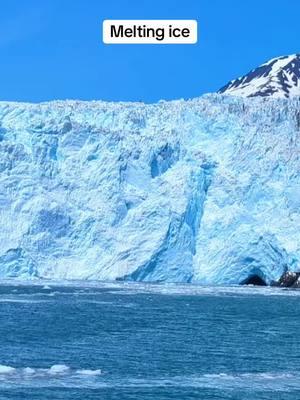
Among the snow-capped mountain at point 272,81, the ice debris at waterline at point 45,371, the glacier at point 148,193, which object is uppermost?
the snow-capped mountain at point 272,81

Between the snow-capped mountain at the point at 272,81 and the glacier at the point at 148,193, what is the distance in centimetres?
4418

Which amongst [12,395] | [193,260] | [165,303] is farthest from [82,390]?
[193,260]

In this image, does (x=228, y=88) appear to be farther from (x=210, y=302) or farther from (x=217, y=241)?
(x=210, y=302)

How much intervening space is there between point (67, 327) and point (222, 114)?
2626 cm

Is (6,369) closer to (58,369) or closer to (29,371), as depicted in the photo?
(29,371)

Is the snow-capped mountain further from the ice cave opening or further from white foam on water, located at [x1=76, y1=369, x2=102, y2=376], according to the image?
white foam on water, located at [x1=76, y1=369, x2=102, y2=376]

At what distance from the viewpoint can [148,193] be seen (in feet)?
147

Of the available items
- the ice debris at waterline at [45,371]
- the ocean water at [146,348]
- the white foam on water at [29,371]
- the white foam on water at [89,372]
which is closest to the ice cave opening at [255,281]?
the ocean water at [146,348]

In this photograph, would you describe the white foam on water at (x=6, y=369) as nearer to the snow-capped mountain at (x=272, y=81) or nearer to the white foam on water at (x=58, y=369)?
the white foam on water at (x=58, y=369)

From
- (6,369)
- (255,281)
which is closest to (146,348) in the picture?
(6,369)

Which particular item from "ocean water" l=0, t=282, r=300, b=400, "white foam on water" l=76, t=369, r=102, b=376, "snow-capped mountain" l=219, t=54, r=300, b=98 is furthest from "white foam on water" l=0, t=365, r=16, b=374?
"snow-capped mountain" l=219, t=54, r=300, b=98

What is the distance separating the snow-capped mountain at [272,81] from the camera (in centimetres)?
9672

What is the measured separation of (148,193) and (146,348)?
25463mm

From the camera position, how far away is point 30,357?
1723cm
